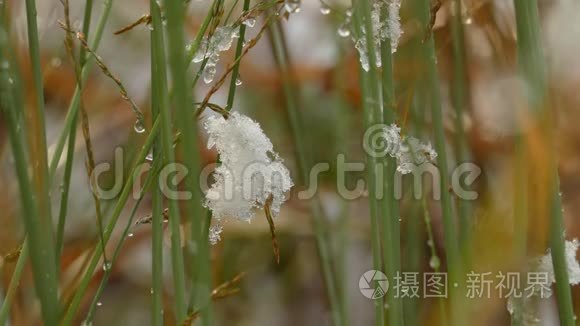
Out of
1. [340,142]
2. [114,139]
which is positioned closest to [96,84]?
[114,139]

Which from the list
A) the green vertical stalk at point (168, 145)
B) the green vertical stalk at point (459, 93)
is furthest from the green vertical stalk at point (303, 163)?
the green vertical stalk at point (168, 145)

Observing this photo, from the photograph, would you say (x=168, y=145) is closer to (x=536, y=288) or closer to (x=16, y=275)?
(x=16, y=275)

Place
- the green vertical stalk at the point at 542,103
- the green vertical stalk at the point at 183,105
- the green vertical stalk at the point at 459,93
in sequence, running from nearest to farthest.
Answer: the green vertical stalk at the point at 183,105
the green vertical stalk at the point at 542,103
the green vertical stalk at the point at 459,93

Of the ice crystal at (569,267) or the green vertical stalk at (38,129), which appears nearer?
the green vertical stalk at (38,129)

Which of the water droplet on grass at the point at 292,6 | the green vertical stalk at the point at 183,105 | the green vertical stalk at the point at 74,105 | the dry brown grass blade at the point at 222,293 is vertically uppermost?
the water droplet on grass at the point at 292,6

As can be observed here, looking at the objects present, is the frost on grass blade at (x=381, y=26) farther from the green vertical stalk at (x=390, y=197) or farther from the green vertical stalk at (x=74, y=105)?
the green vertical stalk at (x=74, y=105)

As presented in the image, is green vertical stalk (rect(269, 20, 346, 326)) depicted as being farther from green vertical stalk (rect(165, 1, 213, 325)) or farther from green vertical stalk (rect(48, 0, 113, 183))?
green vertical stalk (rect(165, 1, 213, 325))

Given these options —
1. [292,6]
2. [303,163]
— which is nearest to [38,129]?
[292,6]
